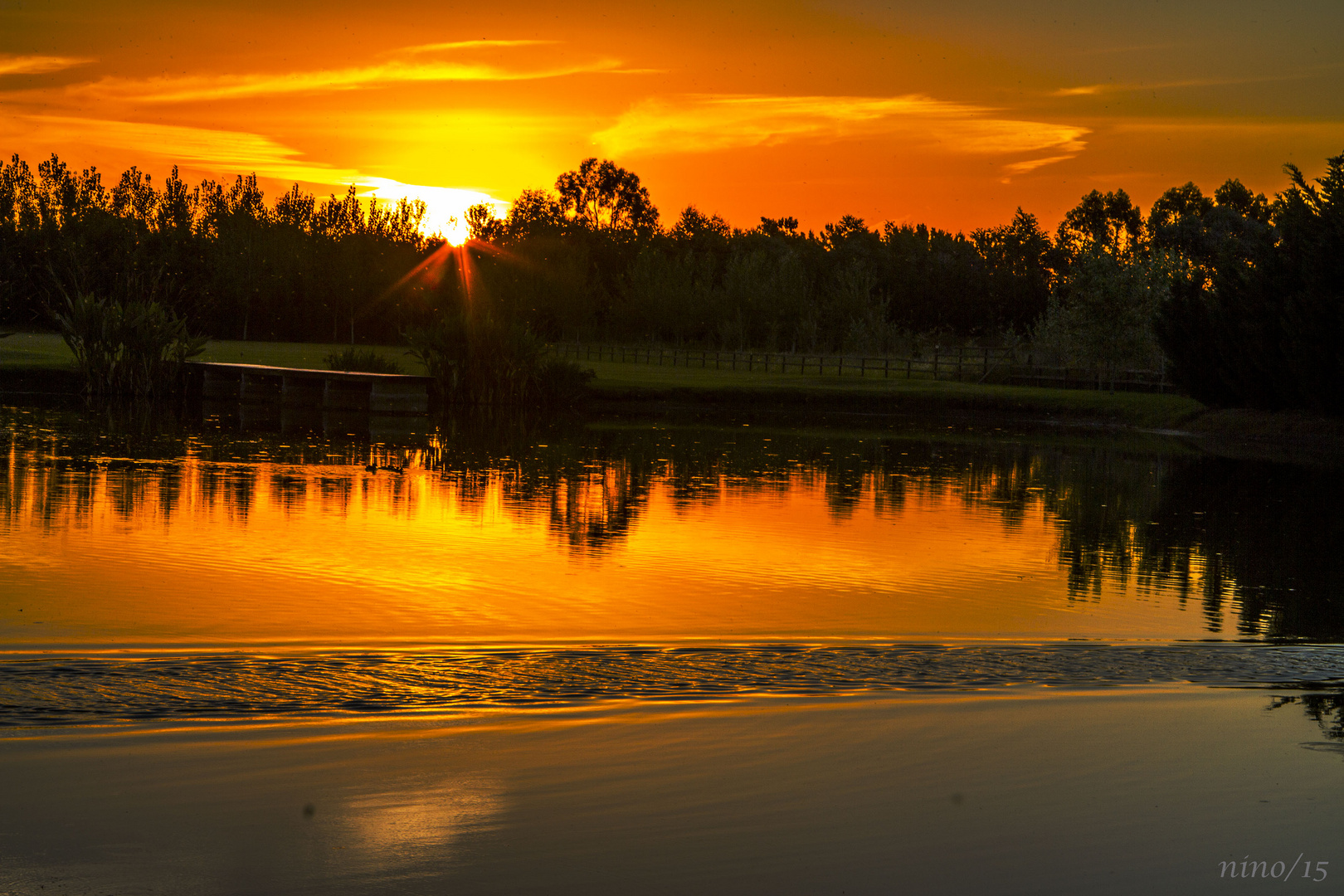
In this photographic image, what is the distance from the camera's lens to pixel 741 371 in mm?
68312

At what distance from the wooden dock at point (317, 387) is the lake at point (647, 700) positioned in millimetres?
23733

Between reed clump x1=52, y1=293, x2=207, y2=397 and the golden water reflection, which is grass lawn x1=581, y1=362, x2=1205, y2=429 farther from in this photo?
the golden water reflection

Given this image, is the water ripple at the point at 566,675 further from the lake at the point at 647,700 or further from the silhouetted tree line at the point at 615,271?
the silhouetted tree line at the point at 615,271

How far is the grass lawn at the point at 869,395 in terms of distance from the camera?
4750cm

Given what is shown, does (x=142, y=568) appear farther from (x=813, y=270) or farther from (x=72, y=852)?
(x=813, y=270)

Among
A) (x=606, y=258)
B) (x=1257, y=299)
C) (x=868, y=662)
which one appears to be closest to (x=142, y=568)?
→ (x=868, y=662)

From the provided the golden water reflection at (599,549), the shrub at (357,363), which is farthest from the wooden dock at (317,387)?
the golden water reflection at (599,549)

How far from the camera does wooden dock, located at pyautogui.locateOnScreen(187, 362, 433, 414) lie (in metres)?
43.8

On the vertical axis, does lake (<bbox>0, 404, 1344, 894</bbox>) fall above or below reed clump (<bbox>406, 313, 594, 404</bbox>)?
below

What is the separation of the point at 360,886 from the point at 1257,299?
138ft

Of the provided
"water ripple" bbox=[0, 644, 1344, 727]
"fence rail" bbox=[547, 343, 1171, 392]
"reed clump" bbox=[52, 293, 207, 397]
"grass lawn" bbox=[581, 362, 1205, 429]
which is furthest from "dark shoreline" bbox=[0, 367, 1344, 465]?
"water ripple" bbox=[0, 644, 1344, 727]

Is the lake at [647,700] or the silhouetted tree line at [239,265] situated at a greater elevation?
Result: the silhouetted tree line at [239,265]

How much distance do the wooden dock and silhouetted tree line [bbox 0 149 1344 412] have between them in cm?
517

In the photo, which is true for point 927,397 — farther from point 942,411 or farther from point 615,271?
point 615,271
